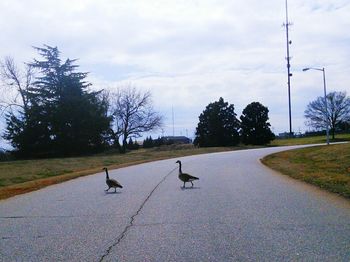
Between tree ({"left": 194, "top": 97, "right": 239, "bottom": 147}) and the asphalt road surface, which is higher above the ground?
tree ({"left": 194, "top": 97, "right": 239, "bottom": 147})

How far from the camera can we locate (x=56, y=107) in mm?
64250

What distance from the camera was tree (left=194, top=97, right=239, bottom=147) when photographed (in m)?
88.2

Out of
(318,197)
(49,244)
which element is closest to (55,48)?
(318,197)

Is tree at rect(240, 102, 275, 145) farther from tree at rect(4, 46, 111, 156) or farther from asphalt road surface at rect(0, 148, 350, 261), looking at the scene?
asphalt road surface at rect(0, 148, 350, 261)

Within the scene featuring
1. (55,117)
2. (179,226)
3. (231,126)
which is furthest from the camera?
(231,126)

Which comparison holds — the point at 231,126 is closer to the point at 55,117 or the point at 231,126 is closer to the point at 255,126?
the point at 255,126

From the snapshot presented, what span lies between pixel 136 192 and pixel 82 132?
48901 mm

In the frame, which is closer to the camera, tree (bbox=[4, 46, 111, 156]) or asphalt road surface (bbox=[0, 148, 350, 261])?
asphalt road surface (bbox=[0, 148, 350, 261])

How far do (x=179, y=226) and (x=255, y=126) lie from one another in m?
81.8

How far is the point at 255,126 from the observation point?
298 ft

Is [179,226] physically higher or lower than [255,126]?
lower

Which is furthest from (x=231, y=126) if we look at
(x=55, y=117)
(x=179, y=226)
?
(x=179, y=226)

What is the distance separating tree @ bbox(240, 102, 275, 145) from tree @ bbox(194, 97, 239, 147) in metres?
2.13

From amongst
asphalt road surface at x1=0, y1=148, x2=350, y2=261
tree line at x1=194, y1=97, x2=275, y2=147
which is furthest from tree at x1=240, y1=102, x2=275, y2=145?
asphalt road surface at x1=0, y1=148, x2=350, y2=261
